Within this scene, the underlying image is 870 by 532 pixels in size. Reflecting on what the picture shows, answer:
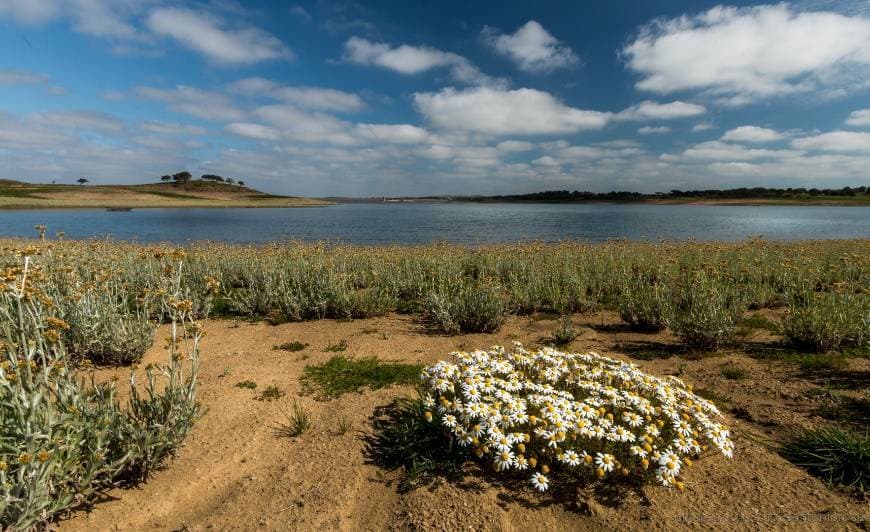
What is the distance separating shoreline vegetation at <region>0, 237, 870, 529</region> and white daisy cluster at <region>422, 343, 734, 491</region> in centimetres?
4

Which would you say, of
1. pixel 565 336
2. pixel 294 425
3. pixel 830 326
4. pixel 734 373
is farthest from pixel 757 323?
pixel 294 425

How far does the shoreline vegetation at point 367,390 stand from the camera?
3408 millimetres

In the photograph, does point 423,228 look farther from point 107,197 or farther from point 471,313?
point 107,197

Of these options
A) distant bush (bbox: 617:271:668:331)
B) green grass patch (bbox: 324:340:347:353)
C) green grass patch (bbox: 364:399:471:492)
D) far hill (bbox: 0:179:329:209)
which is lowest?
green grass patch (bbox: 324:340:347:353)

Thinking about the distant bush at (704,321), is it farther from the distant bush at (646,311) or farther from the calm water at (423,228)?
the calm water at (423,228)

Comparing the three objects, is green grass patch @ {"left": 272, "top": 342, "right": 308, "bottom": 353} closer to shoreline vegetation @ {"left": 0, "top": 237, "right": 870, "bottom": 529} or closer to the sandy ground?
shoreline vegetation @ {"left": 0, "top": 237, "right": 870, "bottom": 529}

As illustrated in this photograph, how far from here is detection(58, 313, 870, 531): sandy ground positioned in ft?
11.0

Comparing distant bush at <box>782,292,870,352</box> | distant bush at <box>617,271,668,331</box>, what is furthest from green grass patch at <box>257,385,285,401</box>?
distant bush at <box>782,292,870,352</box>

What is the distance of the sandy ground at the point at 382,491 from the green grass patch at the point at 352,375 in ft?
0.73

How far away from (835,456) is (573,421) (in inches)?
94.7

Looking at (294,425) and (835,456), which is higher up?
(835,456)

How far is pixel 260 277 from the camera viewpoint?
11.2 m

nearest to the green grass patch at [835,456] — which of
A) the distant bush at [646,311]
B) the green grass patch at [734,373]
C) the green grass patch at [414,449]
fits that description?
the green grass patch at [734,373]

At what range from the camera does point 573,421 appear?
3.67 m
